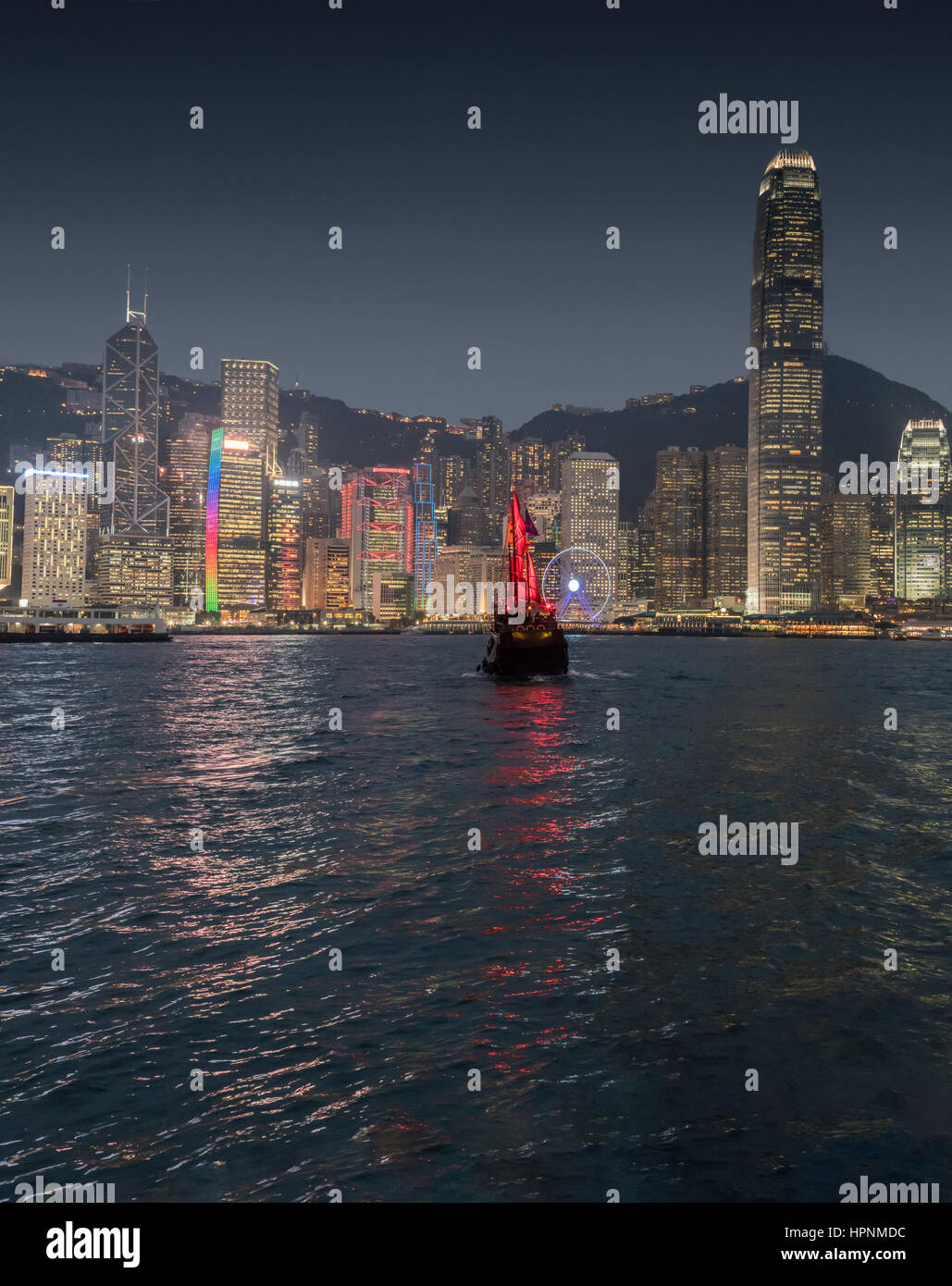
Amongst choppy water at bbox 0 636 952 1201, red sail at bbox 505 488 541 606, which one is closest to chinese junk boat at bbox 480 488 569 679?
red sail at bbox 505 488 541 606

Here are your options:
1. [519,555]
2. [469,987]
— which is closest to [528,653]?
[519,555]

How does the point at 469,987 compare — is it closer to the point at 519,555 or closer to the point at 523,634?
the point at 523,634

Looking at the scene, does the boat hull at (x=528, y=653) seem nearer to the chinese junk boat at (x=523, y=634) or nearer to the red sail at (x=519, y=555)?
the chinese junk boat at (x=523, y=634)

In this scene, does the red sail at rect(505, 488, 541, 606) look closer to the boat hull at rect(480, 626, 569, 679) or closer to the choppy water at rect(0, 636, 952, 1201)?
the boat hull at rect(480, 626, 569, 679)

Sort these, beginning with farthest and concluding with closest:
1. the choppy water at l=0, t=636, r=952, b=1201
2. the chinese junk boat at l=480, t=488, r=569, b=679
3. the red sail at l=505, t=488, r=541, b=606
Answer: the red sail at l=505, t=488, r=541, b=606 → the chinese junk boat at l=480, t=488, r=569, b=679 → the choppy water at l=0, t=636, r=952, b=1201

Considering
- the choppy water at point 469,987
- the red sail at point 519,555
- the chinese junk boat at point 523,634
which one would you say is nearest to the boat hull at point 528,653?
the chinese junk boat at point 523,634

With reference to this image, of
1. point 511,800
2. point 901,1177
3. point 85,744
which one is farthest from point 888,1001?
point 85,744
